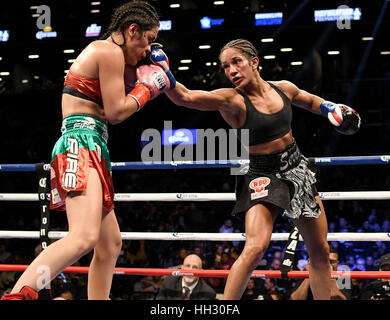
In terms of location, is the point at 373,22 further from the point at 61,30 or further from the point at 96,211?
the point at 96,211

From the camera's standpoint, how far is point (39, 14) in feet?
49.4

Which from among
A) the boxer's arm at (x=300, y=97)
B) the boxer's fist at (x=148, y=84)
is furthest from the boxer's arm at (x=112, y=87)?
the boxer's arm at (x=300, y=97)

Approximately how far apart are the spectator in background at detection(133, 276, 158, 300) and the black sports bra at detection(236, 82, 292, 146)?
12.3 ft

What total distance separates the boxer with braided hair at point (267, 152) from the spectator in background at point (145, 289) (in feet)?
11.7

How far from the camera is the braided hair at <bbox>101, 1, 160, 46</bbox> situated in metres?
2.47

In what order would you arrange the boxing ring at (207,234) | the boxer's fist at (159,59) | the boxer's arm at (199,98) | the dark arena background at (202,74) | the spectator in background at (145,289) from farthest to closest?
the dark arena background at (202,74), the spectator in background at (145,289), the boxing ring at (207,234), the boxer's arm at (199,98), the boxer's fist at (159,59)

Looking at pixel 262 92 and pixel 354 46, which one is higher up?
pixel 354 46

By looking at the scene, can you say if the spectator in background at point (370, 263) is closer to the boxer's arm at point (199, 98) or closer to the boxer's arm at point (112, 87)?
the boxer's arm at point (199, 98)

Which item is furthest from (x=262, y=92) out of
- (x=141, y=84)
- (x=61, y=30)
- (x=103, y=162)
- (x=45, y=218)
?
(x=61, y=30)

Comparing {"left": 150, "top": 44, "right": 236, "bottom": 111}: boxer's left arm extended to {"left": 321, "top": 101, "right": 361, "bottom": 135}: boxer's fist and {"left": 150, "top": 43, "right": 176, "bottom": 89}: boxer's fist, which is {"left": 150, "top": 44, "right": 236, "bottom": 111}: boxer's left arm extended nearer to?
{"left": 150, "top": 43, "right": 176, "bottom": 89}: boxer's fist

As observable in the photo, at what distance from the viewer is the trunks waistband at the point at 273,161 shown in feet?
9.35

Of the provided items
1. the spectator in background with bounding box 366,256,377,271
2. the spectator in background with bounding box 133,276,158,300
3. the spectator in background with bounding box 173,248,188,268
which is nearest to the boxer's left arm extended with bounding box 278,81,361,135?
the spectator in background with bounding box 133,276,158,300

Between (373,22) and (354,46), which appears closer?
(373,22)

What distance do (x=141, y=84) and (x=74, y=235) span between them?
2.61 ft
